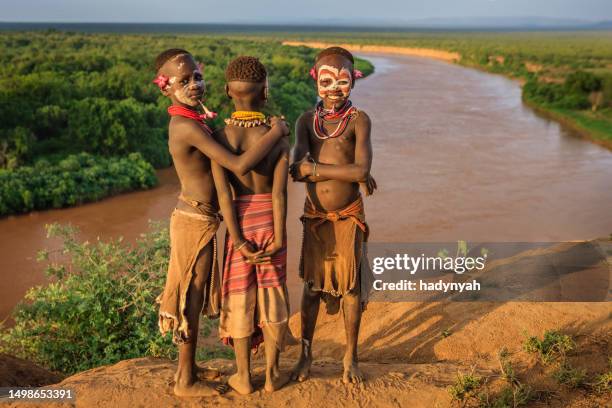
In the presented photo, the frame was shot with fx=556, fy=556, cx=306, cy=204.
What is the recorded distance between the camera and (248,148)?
2.83 m

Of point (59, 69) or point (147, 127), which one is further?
point (59, 69)

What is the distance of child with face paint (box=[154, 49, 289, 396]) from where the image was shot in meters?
2.75

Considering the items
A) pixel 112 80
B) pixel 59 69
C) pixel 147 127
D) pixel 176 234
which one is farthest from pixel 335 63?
pixel 59 69

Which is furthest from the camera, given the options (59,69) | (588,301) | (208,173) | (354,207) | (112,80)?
(59,69)

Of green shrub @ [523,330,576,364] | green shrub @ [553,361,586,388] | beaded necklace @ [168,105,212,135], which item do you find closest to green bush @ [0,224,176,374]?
beaded necklace @ [168,105,212,135]

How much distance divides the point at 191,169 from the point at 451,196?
942cm

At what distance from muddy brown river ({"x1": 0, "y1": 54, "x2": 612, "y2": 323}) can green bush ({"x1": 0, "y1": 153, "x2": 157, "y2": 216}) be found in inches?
9.1

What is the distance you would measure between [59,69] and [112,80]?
13.6ft

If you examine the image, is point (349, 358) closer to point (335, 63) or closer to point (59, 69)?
point (335, 63)

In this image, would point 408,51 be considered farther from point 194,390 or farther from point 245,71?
point 194,390

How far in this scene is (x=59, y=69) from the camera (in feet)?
63.8

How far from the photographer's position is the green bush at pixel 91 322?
14.9ft

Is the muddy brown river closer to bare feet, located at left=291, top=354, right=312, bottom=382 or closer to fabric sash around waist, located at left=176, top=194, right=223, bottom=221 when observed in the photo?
bare feet, located at left=291, top=354, right=312, bottom=382

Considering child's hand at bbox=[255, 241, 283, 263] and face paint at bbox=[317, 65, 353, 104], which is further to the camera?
face paint at bbox=[317, 65, 353, 104]
